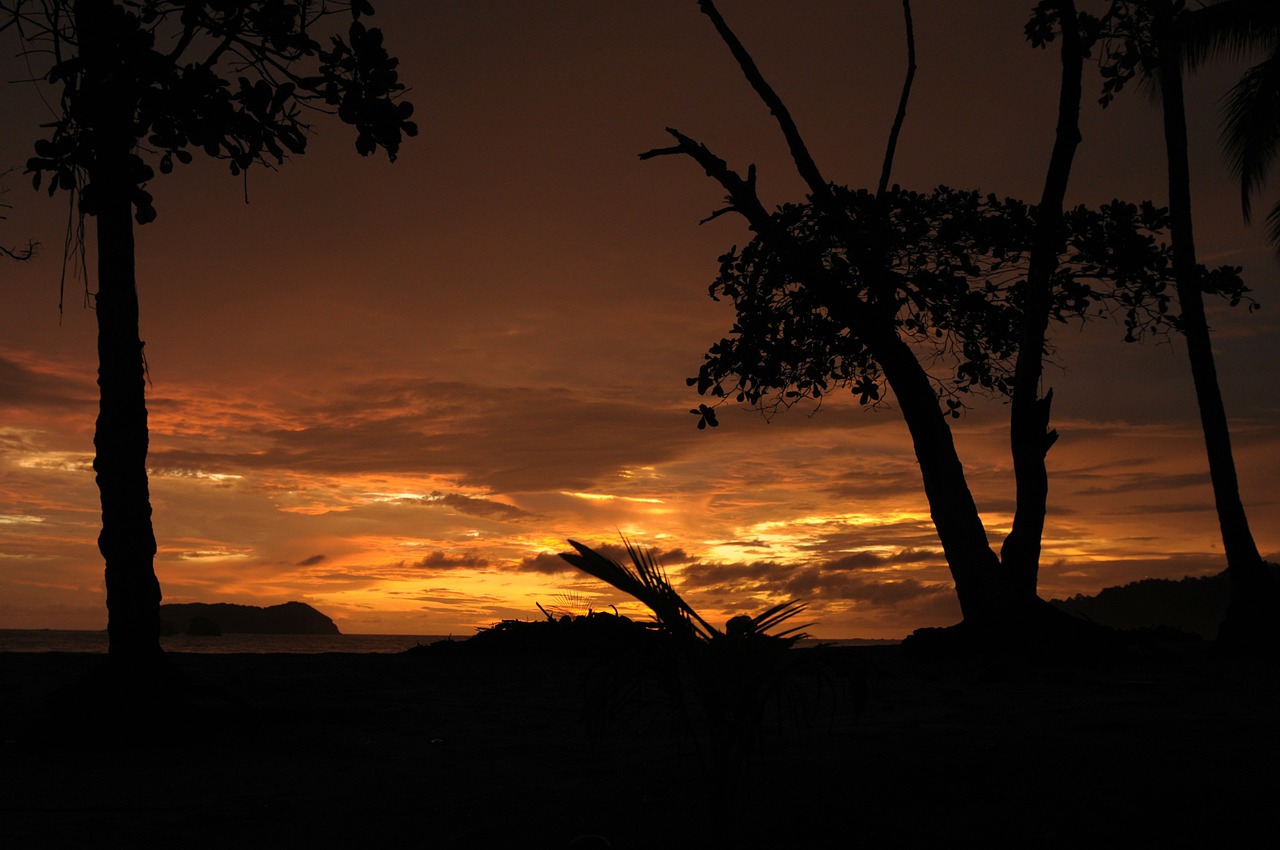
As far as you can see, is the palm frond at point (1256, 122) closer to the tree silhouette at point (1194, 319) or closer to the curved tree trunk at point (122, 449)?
the tree silhouette at point (1194, 319)

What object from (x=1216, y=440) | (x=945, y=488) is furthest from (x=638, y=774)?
(x=1216, y=440)

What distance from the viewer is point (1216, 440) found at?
12.6 m

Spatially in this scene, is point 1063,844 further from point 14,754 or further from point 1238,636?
point 1238,636

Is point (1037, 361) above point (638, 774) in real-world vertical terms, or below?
above

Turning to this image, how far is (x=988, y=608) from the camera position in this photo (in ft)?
37.7

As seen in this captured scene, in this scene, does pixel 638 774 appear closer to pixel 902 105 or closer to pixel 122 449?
pixel 122 449

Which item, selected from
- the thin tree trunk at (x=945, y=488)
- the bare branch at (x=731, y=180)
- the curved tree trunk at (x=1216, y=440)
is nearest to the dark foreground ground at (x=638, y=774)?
the thin tree trunk at (x=945, y=488)

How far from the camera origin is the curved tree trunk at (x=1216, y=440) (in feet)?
40.0

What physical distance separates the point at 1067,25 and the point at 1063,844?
10894mm

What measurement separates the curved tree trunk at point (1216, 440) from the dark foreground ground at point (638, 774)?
3.48 meters

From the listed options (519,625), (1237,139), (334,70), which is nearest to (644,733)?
(334,70)

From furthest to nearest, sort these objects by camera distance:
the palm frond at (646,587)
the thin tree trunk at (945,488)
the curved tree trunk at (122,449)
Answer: the thin tree trunk at (945,488) → the curved tree trunk at (122,449) → the palm frond at (646,587)

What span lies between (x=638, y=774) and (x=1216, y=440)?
1009 centimetres

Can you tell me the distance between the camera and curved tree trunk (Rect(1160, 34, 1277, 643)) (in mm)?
12188
